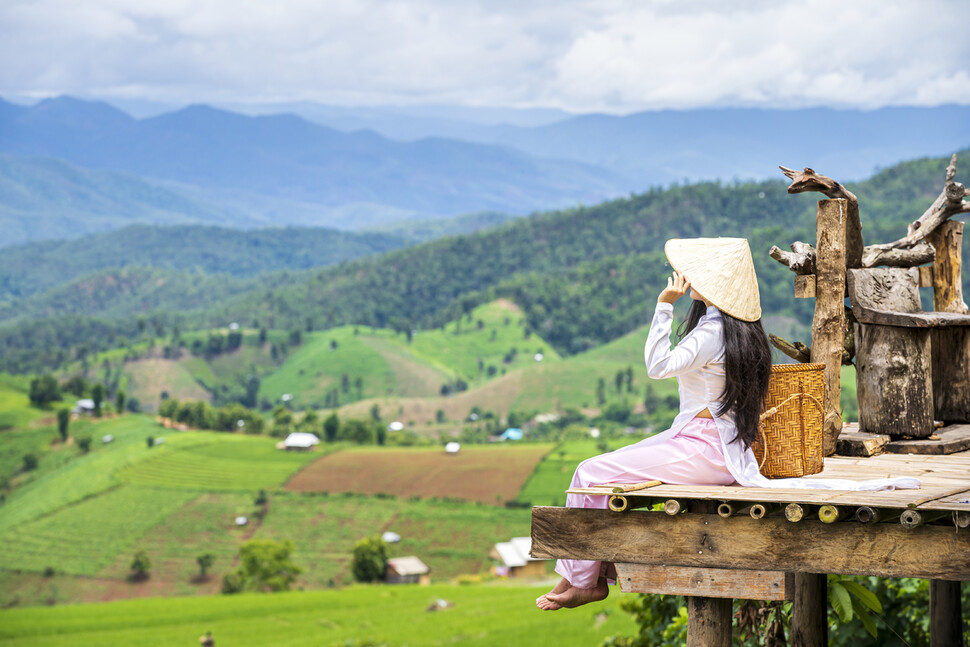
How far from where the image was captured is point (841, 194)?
4613mm

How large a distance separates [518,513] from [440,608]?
88.4ft

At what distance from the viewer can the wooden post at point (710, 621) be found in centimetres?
331

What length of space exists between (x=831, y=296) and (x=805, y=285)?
0.13 m

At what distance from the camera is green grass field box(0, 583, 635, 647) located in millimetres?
23891

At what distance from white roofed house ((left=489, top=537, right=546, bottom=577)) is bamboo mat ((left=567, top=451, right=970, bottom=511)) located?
45627mm

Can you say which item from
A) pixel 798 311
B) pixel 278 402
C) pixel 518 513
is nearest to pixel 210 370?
pixel 278 402

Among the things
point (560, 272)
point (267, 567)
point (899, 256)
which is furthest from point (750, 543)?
point (560, 272)

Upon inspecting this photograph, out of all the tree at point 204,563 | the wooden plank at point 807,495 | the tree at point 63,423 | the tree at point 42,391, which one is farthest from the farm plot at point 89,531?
the wooden plank at point 807,495

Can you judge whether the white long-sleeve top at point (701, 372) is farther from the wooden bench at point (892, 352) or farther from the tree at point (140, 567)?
the tree at point (140, 567)

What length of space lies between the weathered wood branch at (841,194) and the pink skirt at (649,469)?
59.8 inches

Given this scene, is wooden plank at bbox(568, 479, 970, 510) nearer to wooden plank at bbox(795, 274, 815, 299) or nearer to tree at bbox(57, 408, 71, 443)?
wooden plank at bbox(795, 274, 815, 299)

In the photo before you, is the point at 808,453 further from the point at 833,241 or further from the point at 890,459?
the point at 833,241

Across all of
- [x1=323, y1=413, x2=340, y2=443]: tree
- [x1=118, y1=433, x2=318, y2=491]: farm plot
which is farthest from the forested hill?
[x1=118, y1=433, x2=318, y2=491]: farm plot

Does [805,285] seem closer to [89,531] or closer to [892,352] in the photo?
[892,352]
